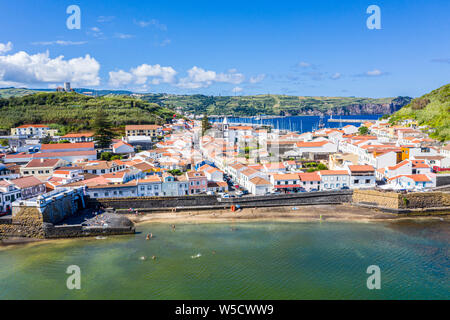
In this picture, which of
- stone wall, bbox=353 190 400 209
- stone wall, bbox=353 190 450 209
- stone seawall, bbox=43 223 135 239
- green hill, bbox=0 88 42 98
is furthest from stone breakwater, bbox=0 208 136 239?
green hill, bbox=0 88 42 98

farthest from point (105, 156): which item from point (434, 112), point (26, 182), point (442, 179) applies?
point (434, 112)

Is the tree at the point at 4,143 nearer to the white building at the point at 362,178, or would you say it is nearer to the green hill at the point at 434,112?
the white building at the point at 362,178

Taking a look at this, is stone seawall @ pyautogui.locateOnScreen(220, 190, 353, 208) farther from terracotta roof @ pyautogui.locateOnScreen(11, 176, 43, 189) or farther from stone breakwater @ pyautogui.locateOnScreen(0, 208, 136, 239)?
terracotta roof @ pyautogui.locateOnScreen(11, 176, 43, 189)

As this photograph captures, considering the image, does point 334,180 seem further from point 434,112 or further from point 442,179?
point 434,112

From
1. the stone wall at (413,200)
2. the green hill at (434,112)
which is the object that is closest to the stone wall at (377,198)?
the stone wall at (413,200)
